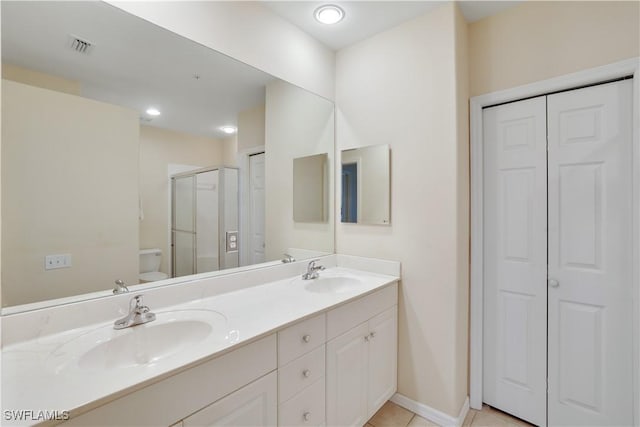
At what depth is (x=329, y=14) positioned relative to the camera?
179 cm

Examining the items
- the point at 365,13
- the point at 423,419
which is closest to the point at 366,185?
the point at 365,13

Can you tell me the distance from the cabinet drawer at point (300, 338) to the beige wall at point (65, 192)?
0.74 m

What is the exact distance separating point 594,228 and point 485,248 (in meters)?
0.54

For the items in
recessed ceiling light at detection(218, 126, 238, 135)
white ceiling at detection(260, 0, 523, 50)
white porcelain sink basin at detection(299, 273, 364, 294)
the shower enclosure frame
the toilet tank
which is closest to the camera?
the toilet tank

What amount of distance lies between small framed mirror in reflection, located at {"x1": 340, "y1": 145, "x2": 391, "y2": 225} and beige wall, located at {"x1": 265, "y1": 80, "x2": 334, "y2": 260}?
144 mm

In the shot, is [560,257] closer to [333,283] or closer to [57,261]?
[333,283]

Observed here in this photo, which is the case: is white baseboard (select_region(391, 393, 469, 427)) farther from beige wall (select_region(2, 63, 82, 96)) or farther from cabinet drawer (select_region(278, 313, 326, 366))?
beige wall (select_region(2, 63, 82, 96))

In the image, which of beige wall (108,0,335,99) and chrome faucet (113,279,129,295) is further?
beige wall (108,0,335,99)

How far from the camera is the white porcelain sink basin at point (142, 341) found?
0.91 m

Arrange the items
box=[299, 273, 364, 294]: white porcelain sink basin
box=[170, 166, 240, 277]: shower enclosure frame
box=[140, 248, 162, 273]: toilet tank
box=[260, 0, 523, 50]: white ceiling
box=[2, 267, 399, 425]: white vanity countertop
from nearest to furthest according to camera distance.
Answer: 1. box=[2, 267, 399, 425]: white vanity countertop
2. box=[140, 248, 162, 273]: toilet tank
3. box=[170, 166, 240, 277]: shower enclosure frame
4. box=[260, 0, 523, 50]: white ceiling
5. box=[299, 273, 364, 294]: white porcelain sink basin

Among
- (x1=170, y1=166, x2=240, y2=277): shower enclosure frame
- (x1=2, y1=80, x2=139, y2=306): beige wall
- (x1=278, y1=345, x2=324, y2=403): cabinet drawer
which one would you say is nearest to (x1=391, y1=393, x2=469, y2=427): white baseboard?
(x1=278, y1=345, x2=324, y2=403): cabinet drawer

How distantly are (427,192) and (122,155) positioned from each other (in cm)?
163

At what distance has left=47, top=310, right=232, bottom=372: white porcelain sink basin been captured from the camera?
2.97 ft

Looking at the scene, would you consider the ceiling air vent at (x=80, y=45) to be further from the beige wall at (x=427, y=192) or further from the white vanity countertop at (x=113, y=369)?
the beige wall at (x=427, y=192)
